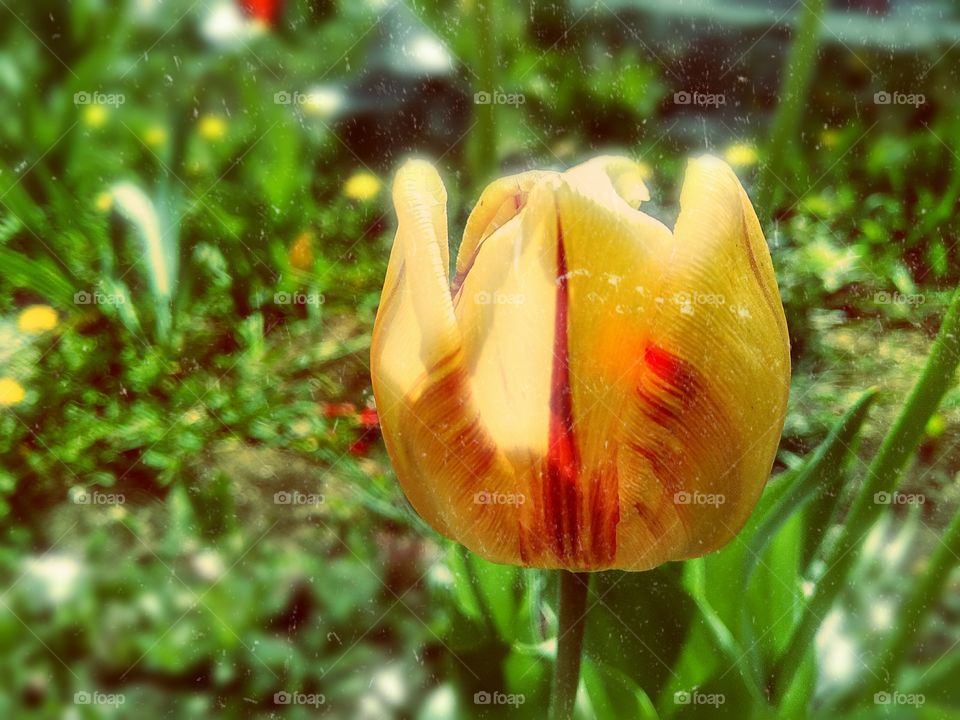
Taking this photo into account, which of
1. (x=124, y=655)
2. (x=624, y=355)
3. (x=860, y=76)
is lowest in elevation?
(x=124, y=655)

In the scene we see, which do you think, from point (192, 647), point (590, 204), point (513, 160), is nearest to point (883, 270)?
point (513, 160)

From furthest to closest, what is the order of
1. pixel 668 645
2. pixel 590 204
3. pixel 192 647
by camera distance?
pixel 192 647 < pixel 668 645 < pixel 590 204

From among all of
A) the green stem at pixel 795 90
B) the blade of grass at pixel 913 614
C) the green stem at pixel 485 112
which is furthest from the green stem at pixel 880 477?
the green stem at pixel 485 112

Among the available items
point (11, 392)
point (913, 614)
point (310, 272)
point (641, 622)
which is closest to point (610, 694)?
point (641, 622)

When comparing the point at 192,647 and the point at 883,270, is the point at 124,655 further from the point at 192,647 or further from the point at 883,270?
the point at 883,270

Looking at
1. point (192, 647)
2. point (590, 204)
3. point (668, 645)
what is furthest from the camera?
point (192, 647)

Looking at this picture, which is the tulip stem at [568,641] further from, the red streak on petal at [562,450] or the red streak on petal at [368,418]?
the red streak on petal at [368,418]

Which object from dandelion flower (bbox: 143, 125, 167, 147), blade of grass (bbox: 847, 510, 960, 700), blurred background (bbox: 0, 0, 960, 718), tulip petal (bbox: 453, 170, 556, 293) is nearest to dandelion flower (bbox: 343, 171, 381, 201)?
blurred background (bbox: 0, 0, 960, 718)

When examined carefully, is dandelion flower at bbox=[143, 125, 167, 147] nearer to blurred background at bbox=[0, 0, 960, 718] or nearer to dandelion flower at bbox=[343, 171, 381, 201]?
blurred background at bbox=[0, 0, 960, 718]
